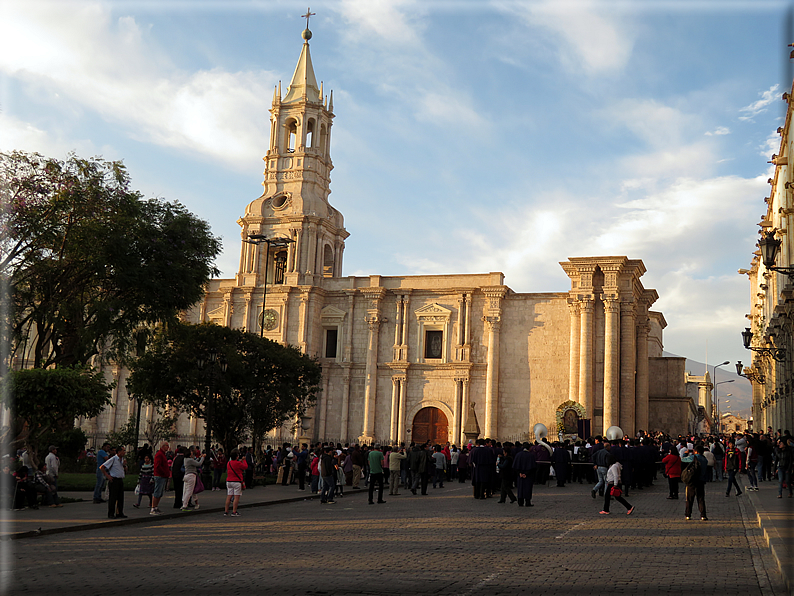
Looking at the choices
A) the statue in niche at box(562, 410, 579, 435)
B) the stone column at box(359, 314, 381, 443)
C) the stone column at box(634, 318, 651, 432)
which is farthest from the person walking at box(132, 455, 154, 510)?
the stone column at box(634, 318, 651, 432)

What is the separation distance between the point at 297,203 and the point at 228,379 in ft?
61.2

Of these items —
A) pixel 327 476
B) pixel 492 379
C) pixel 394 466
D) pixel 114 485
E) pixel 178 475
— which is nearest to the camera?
pixel 114 485

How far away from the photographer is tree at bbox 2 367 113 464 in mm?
17156

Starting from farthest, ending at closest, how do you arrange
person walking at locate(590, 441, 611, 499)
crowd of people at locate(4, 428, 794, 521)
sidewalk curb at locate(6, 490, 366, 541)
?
person walking at locate(590, 441, 611, 499)
crowd of people at locate(4, 428, 794, 521)
sidewalk curb at locate(6, 490, 366, 541)

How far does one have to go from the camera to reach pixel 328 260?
5141 centimetres

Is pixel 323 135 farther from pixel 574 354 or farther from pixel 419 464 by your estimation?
pixel 419 464

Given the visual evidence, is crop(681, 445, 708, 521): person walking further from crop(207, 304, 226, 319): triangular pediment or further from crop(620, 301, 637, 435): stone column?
crop(207, 304, 226, 319): triangular pediment

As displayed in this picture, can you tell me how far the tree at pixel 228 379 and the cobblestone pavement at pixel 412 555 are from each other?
1488 centimetres

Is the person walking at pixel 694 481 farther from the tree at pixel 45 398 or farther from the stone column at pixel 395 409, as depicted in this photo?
the stone column at pixel 395 409

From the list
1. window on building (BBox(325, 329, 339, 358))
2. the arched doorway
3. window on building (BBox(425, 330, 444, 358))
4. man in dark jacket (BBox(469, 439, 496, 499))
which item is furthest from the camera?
window on building (BBox(325, 329, 339, 358))

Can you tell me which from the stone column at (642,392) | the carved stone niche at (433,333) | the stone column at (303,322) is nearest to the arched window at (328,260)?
the stone column at (303,322)

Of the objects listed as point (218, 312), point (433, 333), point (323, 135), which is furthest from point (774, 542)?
point (323, 135)

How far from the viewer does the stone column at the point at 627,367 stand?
42.3m

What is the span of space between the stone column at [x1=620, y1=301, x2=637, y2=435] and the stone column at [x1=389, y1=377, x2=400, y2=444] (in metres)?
12.4
